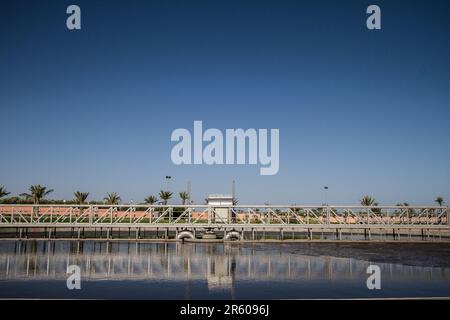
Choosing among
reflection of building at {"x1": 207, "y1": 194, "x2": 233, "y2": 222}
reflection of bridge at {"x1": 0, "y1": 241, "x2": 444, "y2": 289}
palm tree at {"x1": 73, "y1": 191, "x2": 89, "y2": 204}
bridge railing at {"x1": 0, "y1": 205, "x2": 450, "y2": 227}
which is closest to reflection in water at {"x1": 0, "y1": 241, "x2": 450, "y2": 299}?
reflection of bridge at {"x1": 0, "y1": 241, "x2": 444, "y2": 289}

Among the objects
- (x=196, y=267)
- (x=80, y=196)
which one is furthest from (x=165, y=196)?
(x=196, y=267)

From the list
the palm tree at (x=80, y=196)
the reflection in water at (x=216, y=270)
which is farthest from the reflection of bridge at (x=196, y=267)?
the palm tree at (x=80, y=196)

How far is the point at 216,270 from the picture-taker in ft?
75.7

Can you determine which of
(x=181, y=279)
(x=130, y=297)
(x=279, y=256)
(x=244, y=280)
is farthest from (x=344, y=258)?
(x=130, y=297)

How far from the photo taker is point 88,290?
1686cm

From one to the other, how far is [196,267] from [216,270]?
76.1 inches

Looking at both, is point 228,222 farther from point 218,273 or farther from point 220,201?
point 218,273

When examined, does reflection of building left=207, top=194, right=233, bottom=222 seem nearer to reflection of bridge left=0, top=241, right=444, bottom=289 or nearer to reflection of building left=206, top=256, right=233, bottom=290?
reflection of bridge left=0, top=241, right=444, bottom=289

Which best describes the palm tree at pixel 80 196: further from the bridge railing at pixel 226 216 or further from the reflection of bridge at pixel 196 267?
the reflection of bridge at pixel 196 267

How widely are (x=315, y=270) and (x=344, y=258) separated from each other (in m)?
7.97

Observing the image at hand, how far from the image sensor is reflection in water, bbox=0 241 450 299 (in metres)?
19.8
